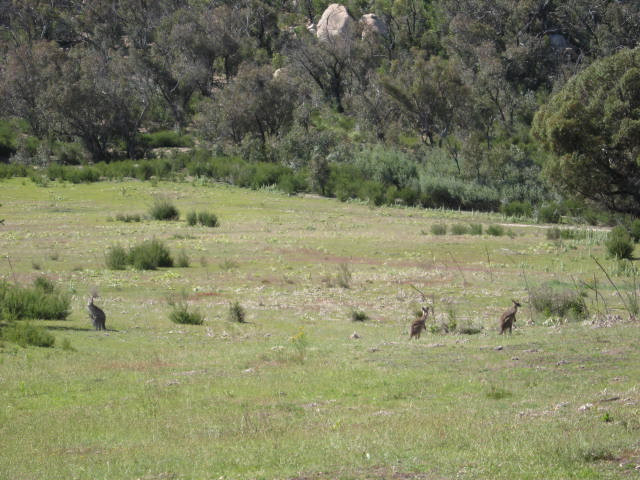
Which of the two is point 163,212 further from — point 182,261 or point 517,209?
point 517,209

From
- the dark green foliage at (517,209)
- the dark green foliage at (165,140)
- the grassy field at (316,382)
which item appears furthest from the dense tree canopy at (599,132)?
the dark green foliage at (165,140)

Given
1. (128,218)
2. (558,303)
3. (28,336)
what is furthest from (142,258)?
(128,218)

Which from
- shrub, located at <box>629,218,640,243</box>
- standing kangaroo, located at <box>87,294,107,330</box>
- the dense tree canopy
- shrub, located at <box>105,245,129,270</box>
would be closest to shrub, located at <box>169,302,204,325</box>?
standing kangaroo, located at <box>87,294,107,330</box>

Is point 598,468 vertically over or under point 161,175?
over

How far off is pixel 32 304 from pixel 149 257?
12.0m

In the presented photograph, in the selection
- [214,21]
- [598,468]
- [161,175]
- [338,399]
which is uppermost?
[214,21]

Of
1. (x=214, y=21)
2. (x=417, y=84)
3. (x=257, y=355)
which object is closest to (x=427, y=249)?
(x=257, y=355)

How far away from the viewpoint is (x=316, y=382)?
12672mm

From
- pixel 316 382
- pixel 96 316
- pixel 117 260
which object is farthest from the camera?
pixel 117 260

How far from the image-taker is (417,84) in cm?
6975

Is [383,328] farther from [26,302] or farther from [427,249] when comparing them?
[427,249]

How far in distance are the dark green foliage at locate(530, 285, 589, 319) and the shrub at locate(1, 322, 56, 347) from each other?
11.5 metres

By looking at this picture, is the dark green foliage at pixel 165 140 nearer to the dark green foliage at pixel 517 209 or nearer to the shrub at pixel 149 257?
the dark green foliage at pixel 517 209

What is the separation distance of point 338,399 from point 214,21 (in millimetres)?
97891
